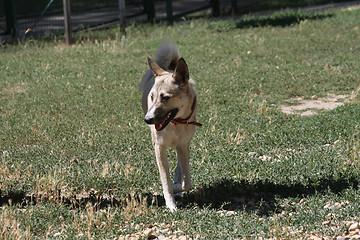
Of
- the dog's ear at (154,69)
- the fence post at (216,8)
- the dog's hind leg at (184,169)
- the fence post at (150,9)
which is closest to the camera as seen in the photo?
the dog's ear at (154,69)

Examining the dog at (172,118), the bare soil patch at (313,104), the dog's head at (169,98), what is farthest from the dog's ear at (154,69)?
the bare soil patch at (313,104)

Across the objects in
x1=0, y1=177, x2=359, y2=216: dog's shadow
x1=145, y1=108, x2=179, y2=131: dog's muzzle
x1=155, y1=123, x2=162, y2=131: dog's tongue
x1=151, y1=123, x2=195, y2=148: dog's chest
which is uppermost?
x1=145, y1=108, x2=179, y2=131: dog's muzzle

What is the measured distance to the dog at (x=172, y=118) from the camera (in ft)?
16.6

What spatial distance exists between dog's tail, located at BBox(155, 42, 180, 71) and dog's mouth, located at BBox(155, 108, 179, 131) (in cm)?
121

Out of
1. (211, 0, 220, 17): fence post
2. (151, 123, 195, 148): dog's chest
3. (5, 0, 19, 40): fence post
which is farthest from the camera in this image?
(211, 0, 220, 17): fence post

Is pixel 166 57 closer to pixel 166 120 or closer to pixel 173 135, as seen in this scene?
pixel 173 135

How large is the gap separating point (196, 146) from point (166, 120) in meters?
2.31

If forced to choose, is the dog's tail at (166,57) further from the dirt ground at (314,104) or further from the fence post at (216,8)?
the fence post at (216,8)

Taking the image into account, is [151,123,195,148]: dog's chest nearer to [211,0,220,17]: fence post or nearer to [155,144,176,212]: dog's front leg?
[155,144,176,212]: dog's front leg

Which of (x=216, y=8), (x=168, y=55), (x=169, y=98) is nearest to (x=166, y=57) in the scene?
(x=168, y=55)

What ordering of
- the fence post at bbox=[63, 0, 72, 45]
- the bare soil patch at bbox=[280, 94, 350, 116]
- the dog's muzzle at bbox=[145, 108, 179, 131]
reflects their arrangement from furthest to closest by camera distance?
the fence post at bbox=[63, 0, 72, 45], the bare soil patch at bbox=[280, 94, 350, 116], the dog's muzzle at bbox=[145, 108, 179, 131]

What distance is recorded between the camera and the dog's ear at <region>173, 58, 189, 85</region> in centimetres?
507

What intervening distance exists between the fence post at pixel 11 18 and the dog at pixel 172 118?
10.6 m

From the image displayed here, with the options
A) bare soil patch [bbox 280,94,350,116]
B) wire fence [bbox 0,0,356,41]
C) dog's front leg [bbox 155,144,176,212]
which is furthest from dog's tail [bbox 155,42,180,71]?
wire fence [bbox 0,0,356,41]
